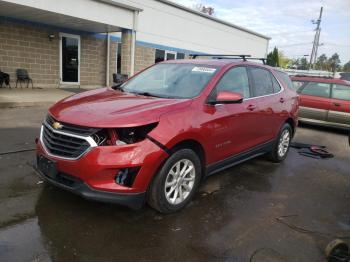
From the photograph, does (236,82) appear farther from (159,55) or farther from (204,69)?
(159,55)

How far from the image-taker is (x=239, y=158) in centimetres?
483

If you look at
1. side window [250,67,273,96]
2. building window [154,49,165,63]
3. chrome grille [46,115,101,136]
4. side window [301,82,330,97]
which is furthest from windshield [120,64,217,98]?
building window [154,49,165,63]

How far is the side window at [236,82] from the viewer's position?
4.39 meters

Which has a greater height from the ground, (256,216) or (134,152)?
(134,152)

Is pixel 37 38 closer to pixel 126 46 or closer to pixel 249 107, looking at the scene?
pixel 126 46

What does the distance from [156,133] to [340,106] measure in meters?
8.06

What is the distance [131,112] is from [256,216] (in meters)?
1.95

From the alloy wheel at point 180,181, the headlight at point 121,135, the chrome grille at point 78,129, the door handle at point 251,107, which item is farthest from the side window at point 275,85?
the chrome grille at point 78,129

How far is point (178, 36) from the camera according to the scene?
19.4 meters

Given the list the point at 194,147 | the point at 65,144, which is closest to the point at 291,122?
the point at 194,147

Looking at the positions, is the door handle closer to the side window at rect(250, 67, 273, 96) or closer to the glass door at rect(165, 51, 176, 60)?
the side window at rect(250, 67, 273, 96)

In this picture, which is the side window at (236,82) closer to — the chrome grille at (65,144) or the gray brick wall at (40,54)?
the chrome grille at (65,144)

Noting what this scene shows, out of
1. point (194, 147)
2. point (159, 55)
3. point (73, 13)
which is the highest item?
point (73, 13)

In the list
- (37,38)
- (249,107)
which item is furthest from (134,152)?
(37,38)
